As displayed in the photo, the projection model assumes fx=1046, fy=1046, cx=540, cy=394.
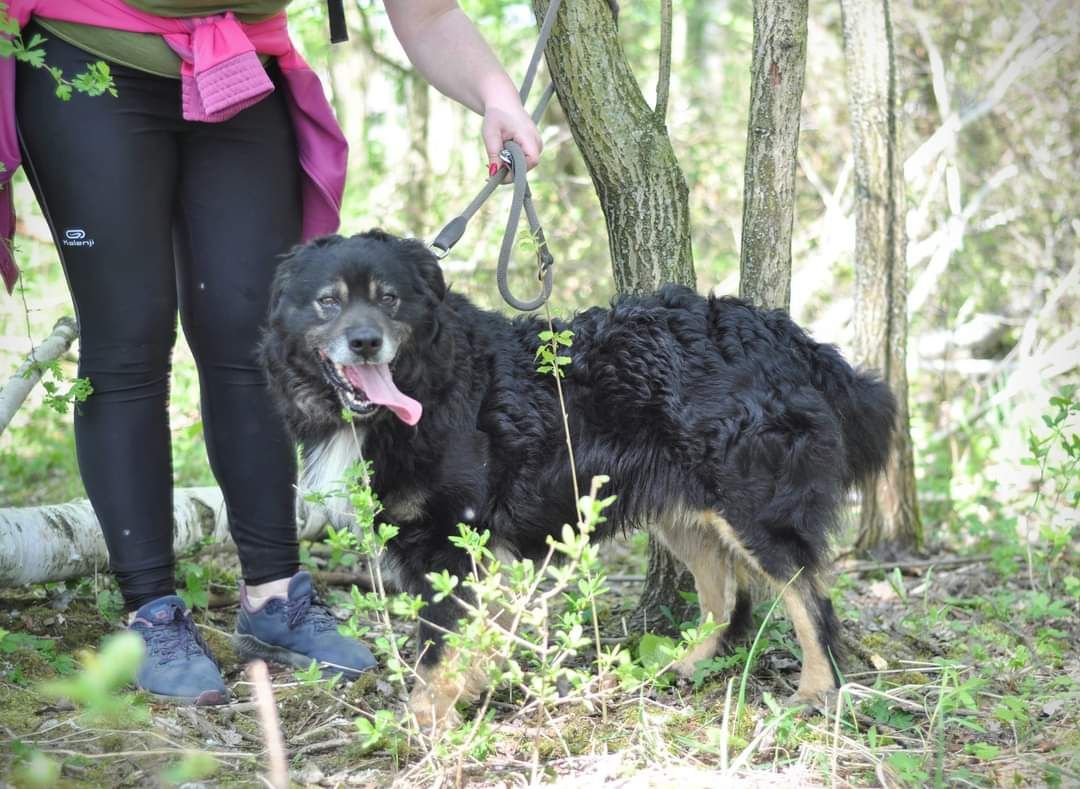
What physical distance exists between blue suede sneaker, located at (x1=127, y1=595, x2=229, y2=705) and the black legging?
0.08 m

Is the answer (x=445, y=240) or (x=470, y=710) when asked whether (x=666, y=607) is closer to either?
(x=470, y=710)

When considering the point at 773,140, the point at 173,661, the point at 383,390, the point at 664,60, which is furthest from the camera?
the point at 664,60

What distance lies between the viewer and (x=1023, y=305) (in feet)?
27.4

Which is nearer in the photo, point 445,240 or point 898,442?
point 445,240

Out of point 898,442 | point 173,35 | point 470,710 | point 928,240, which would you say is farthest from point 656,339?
point 928,240

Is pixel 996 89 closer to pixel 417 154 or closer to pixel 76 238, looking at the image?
pixel 417 154

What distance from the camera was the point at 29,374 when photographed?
3.41m

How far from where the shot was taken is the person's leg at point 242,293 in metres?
3.28

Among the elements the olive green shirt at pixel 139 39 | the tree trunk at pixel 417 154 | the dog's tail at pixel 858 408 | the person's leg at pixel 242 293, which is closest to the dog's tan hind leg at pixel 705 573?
the dog's tail at pixel 858 408

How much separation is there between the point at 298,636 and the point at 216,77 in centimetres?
180

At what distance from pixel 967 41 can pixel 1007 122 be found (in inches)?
28.2

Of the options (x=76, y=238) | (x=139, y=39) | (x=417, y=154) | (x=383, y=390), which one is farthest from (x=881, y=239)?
(x=417, y=154)

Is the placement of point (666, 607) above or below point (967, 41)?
below

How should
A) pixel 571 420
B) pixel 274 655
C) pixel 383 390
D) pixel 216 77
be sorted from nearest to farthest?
1. pixel 216 77
2. pixel 383 390
3. pixel 571 420
4. pixel 274 655
